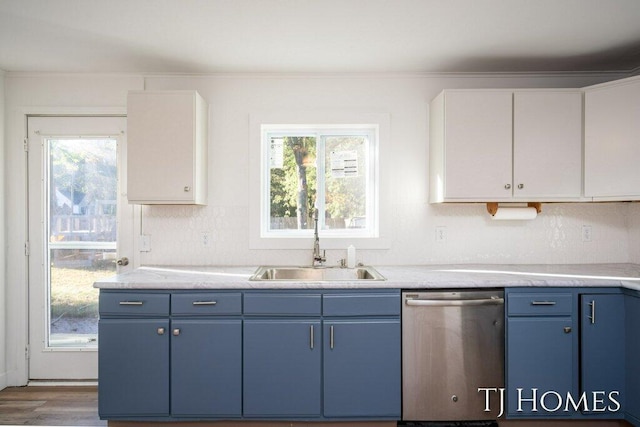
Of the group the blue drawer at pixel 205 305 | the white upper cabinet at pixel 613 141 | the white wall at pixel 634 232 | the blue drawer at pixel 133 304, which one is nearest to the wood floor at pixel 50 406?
the blue drawer at pixel 133 304

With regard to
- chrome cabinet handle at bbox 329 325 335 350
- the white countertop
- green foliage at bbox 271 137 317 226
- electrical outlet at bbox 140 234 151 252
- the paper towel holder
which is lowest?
chrome cabinet handle at bbox 329 325 335 350

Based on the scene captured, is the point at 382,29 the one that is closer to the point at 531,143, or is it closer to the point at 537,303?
the point at 531,143

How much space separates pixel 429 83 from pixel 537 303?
69.8 inches

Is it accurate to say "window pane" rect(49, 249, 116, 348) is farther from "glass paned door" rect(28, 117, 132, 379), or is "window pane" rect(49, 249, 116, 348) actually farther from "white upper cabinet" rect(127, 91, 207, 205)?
"white upper cabinet" rect(127, 91, 207, 205)

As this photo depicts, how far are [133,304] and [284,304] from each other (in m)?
0.90

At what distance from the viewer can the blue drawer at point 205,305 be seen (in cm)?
216

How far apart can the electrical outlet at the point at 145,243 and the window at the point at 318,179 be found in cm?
92

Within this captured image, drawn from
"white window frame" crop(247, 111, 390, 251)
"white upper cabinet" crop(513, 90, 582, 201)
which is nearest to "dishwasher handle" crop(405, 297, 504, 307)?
"white window frame" crop(247, 111, 390, 251)

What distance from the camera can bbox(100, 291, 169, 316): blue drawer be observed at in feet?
7.07

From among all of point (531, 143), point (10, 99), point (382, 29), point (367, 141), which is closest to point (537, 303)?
point (531, 143)

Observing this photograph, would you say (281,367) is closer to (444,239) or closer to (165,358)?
(165,358)

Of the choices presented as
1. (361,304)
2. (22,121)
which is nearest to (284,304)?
(361,304)

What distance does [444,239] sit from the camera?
2.85 metres

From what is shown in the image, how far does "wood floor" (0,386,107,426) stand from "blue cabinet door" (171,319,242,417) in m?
0.68
